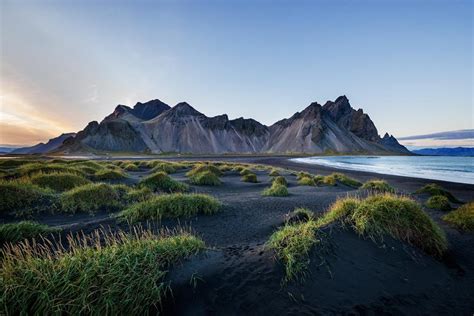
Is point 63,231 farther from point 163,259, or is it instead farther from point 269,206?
point 269,206

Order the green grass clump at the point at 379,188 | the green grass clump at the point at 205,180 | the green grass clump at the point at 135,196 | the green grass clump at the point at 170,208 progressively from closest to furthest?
the green grass clump at the point at 170,208 → the green grass clump at the point at 135,196 → the green grass clump at the point at 379,188 → the green grass clump at the point at 205,180

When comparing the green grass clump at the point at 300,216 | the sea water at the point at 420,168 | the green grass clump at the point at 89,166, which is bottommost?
the sea water at the point at 420,168

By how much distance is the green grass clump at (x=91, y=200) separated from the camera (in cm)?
1245

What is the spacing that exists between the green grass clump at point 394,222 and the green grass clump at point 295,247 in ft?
3.93

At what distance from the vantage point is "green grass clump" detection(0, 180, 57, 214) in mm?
11898

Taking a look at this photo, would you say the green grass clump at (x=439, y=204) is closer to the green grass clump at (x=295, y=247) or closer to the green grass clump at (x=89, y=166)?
the green grass clump at (x=295, y=247)

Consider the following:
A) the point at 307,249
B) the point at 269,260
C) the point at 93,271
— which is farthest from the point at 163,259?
the point at 307,249

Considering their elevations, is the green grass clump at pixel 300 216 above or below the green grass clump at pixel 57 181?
below

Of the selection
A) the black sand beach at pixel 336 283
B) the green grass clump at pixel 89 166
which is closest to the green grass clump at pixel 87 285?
the black sand beach at pixel 336 283

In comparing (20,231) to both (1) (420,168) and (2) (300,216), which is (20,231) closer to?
(2) (300,216)

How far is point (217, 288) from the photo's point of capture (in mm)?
4875

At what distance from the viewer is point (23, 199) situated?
12547 mm

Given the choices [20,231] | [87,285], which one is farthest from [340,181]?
[87,285]

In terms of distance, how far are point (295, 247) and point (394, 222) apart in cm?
340
